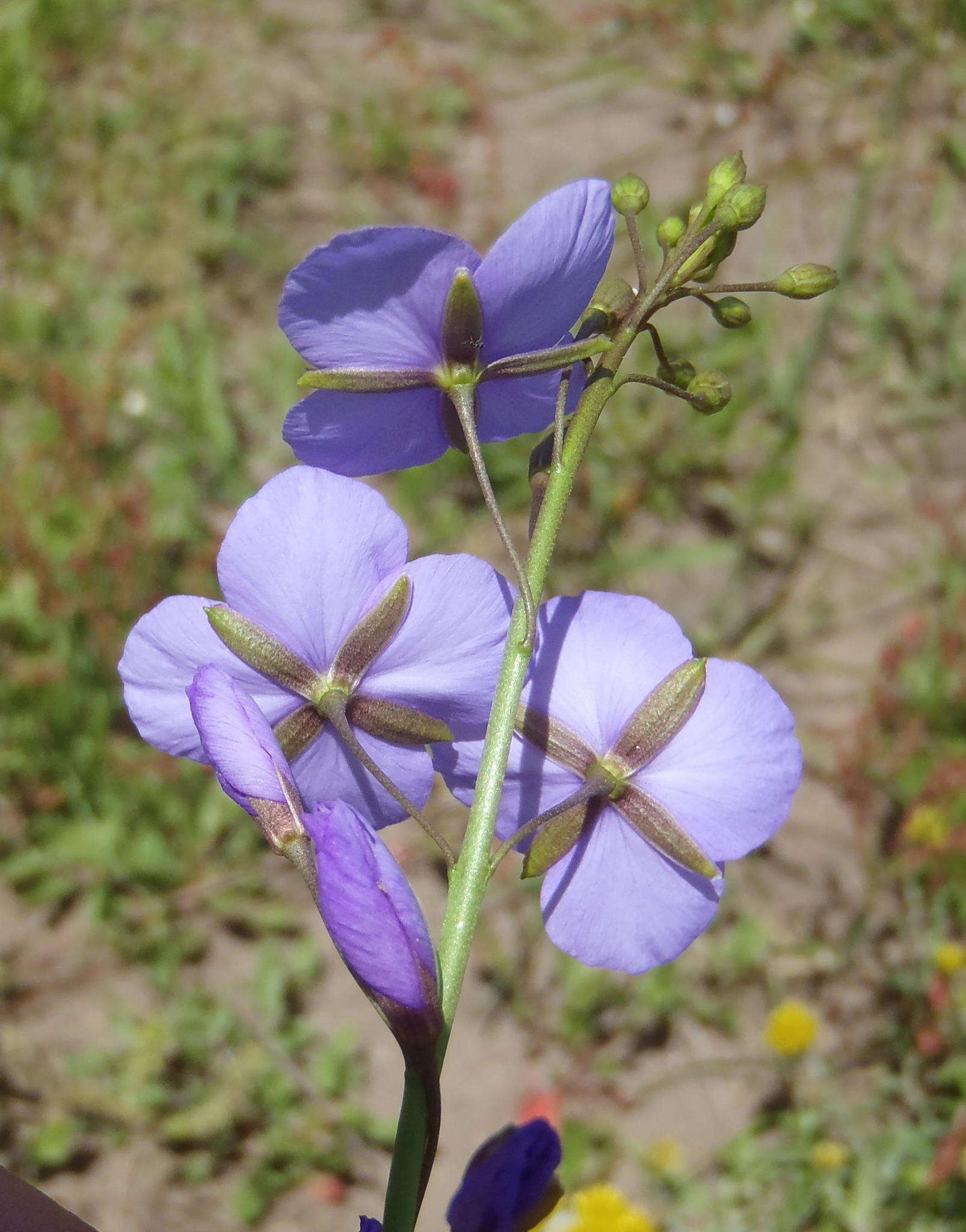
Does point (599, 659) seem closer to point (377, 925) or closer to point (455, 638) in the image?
point (455, 638)

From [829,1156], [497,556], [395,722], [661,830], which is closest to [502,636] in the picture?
[395,722]

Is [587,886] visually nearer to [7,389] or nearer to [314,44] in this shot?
[7,389]

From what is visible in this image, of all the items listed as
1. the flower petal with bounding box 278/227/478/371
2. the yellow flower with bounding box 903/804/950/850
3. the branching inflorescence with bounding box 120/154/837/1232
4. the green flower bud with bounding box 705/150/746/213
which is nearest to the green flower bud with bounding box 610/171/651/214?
the branching inflorescence with bounding box 120/154/837/1232

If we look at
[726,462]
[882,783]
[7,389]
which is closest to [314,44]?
[7,389]

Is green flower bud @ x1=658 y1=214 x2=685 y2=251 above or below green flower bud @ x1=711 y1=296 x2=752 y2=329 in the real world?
above

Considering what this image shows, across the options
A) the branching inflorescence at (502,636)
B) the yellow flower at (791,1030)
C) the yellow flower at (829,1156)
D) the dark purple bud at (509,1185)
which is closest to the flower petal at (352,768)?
the branching inflorescence at (502,636)

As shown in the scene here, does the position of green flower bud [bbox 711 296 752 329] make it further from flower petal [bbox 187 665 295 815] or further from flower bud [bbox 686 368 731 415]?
flower petal [bbox 187 665 295 815]
